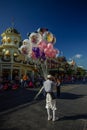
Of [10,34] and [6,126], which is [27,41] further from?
[10,34]

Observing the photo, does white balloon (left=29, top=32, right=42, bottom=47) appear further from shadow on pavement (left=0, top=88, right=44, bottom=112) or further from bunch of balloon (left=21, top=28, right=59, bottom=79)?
shadow on pavement (left=0, top=88, right=44, bottom=112)

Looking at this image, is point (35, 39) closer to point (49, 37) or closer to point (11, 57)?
point (49, 37)

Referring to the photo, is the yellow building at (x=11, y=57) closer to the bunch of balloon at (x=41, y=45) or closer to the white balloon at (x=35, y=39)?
the bunch of balloon at (x=41, y=45)

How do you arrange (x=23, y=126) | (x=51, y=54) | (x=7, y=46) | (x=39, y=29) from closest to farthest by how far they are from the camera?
1. (x=23, y=126)
2. (x=51, y=54)
3. (x=39, y=29)
4. (x=7, y=46)

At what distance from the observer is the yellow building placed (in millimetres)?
37594

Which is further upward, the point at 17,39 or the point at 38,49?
the point at 17,39

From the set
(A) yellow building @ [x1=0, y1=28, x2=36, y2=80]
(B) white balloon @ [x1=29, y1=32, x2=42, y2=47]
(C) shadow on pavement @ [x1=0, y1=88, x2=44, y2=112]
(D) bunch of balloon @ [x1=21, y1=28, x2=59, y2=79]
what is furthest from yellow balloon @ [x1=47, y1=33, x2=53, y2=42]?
(A) yellow building @ [x1=0, y1=28, x2=36, y2=80]

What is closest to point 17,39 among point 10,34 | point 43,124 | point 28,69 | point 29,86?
point 10,34

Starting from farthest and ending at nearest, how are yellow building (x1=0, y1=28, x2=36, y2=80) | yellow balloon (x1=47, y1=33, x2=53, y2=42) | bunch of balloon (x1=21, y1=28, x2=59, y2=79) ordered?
yellow building (x1=0, y1=28, x2=36, y2=80) < yellow balloon (x1=47, y1=33, x2=53, y2=42) < bunch of balloon (x1=21, y1=28, x2=59, y2=79)

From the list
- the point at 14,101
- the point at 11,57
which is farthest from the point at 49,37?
the point at 11,57

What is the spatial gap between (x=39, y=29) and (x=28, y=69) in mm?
31964

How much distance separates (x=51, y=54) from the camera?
10.9m

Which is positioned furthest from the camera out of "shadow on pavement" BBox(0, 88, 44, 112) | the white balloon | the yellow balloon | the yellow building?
the yellow building

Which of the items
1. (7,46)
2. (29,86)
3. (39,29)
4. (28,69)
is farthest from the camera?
(28,69)
